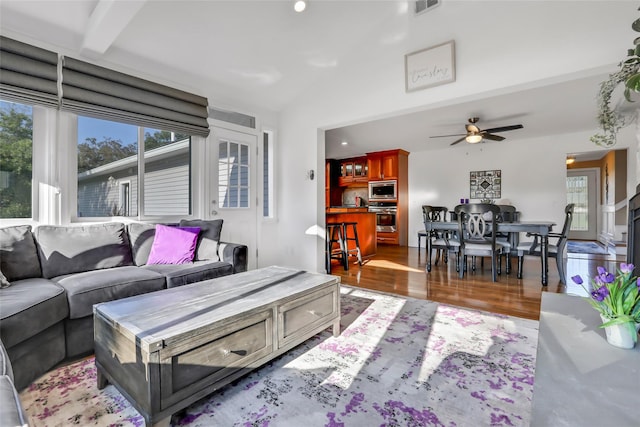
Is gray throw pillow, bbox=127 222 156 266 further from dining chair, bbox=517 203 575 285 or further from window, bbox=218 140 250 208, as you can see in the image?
dining chair, bbox=517 203 575 285

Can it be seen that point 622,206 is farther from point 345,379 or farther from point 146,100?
point 146,100

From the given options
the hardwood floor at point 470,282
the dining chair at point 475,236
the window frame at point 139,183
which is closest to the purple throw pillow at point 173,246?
the window frame at point 139,183

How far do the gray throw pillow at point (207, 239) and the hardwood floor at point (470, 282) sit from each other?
169 centimetres

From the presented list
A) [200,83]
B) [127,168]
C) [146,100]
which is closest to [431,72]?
[200,83]

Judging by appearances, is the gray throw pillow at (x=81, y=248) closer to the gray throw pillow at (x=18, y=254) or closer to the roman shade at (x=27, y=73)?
the gray throw pillow at (x=18, y=254)

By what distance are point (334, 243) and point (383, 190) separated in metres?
2.91

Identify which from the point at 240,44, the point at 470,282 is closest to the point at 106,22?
the point at 240,44

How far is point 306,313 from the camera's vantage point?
188 centimetres

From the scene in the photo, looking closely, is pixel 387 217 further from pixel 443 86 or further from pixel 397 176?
pixel 443 86

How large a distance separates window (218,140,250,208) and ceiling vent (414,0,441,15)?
8.84 feet

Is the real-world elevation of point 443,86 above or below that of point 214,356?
above

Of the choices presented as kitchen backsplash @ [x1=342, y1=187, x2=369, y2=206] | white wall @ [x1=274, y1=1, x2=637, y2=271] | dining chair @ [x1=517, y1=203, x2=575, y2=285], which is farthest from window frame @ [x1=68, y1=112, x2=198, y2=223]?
kitchen backsplash @ [x1=342, y1=187, x2=369, y2=206]

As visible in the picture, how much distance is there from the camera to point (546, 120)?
4.96m

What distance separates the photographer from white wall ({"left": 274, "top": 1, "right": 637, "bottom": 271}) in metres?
2.46
